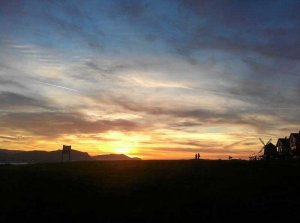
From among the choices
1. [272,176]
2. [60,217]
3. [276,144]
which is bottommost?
[60,217]

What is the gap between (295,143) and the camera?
380 feet

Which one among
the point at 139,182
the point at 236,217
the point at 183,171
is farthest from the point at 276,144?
the point at 236,217

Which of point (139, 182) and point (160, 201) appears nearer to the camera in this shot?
point (160, 201)

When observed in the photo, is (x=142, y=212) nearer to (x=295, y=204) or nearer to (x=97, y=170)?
(x=295, y=204)

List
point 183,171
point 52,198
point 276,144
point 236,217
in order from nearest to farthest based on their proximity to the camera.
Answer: point 236,217, point 52,198, point 183,171, point 276,144

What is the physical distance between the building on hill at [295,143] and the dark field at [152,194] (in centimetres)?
5946

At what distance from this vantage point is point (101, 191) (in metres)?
42.2

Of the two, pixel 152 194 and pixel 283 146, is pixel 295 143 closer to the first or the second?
pixel 283 146

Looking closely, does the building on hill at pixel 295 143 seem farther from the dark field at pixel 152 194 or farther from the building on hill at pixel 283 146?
the dark field at pixel 152 194

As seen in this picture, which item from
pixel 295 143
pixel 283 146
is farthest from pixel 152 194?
pixel 283 146

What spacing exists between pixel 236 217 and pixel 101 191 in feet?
50.8

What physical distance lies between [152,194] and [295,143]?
86381 millimetres

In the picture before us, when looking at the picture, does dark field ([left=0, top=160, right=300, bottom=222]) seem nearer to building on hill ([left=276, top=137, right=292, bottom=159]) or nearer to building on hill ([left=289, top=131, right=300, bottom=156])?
building on hill ([left=289, top=131, right=300, bottom=156])

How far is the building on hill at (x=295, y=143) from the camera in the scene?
113 meters
